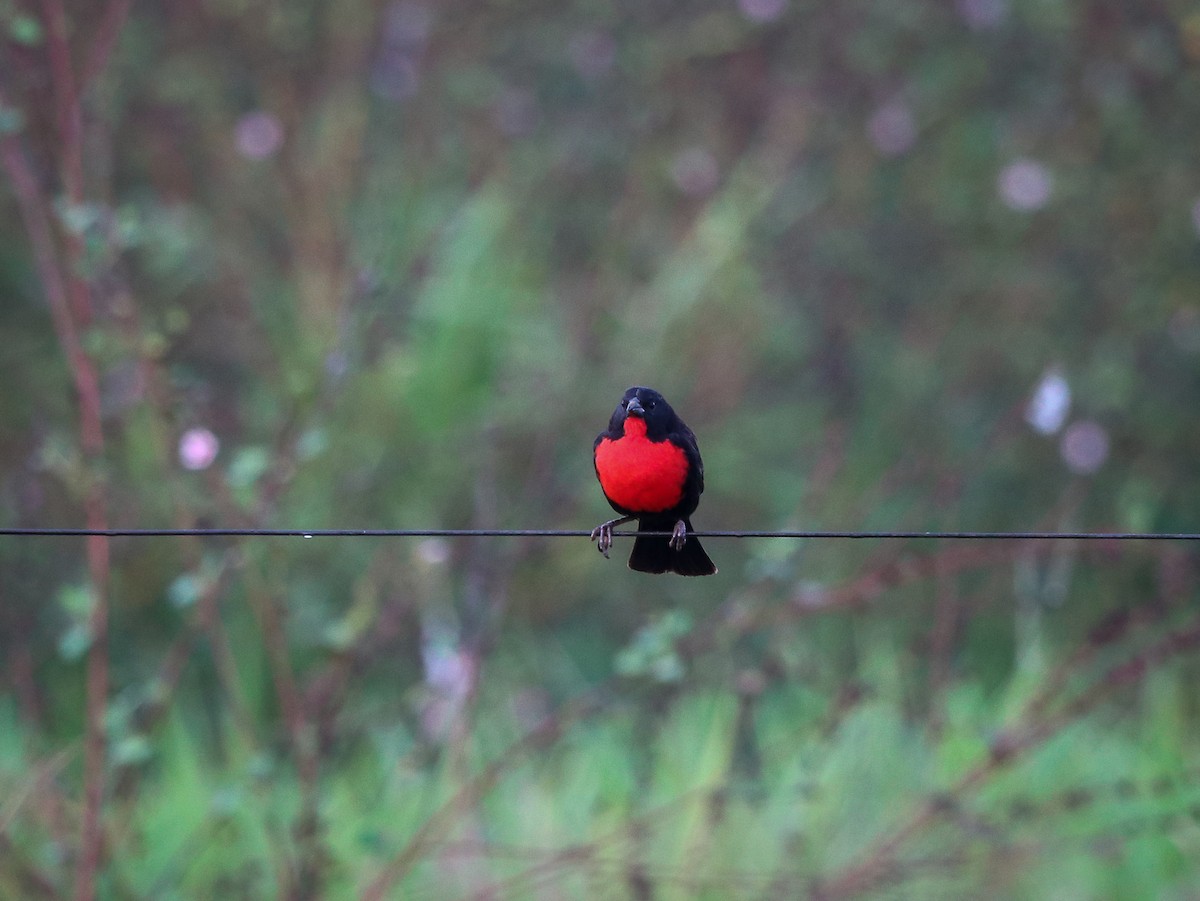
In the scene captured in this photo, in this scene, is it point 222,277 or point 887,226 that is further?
point 887,226

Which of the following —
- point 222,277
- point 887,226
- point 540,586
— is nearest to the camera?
point 540,586

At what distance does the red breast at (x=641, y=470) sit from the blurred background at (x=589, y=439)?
10.8 inches

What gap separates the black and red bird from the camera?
360 centimetres

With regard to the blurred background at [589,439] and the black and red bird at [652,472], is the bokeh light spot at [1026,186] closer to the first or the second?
the blurred background at [589,439]

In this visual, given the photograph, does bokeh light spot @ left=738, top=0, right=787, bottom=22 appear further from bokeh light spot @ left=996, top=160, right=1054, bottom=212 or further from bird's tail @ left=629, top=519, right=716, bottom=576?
bird's tail @ left=629, top=519, right=716, bottom=576

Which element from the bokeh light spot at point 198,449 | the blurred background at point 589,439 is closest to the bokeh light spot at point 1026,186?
the blurred background at point 589,439

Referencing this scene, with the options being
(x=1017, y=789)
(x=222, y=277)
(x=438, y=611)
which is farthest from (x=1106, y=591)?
(x=222, y=277)

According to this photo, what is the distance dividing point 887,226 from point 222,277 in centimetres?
348

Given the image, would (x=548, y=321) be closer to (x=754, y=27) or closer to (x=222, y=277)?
(x=222, y=277)

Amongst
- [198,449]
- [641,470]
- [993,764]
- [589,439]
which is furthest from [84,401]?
[589,439]

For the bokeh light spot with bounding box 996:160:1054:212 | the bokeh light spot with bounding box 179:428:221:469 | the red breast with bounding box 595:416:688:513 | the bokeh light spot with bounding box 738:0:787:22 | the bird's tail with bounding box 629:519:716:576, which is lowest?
the bird's tail with bounding box 629:519:716:576

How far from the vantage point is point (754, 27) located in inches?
336

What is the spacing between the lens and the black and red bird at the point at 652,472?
3598 mm

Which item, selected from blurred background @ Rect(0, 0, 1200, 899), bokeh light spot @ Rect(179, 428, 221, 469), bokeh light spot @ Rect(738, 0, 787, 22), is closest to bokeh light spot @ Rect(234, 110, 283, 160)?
blurred background @ Rect(0, 0, 1200, 899)
